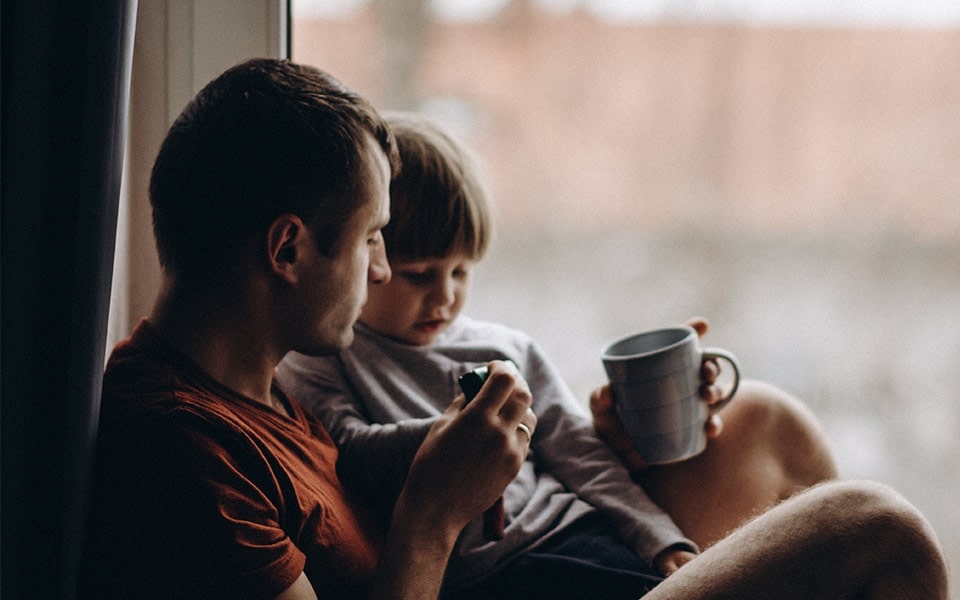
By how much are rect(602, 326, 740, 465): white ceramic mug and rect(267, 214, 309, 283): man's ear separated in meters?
→ 0.40

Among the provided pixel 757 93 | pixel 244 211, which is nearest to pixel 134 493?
pixel 244 211

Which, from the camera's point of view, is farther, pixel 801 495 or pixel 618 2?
pixel 618 2

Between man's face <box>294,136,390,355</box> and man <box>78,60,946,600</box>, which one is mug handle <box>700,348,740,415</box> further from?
man's face <box>294,136,390,355</box>

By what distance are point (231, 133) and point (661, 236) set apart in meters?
0.92

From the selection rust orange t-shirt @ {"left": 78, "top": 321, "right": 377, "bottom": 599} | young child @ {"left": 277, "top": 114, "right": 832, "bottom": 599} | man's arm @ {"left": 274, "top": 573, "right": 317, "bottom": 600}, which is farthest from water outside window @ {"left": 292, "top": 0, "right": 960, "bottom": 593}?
man's arm @ {"left": 274, "top": 573, "right": 317, "bottom": 600}

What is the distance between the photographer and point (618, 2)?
1510 mm

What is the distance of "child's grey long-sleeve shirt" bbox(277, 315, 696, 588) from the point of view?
3.42ft

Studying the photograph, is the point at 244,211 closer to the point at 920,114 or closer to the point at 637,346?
the point at 637,346

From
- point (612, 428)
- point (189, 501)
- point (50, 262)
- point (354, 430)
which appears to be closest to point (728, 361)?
point (612, 428)

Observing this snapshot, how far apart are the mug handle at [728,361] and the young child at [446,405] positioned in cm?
15

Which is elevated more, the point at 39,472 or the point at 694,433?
the point at 39,472

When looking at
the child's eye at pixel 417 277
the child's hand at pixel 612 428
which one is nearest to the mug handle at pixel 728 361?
the child's hand at pixel 612 428

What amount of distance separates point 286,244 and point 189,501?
0.27 metres

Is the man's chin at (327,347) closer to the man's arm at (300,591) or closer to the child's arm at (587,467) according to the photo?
the man's arm at (300,591)
